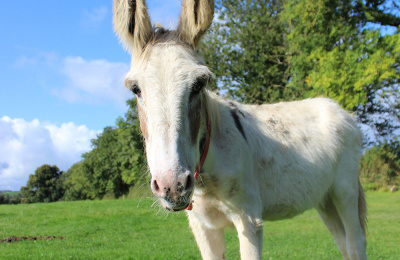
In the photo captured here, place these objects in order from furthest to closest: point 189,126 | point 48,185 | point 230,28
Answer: point 48,185
point 230,28
point 189,126

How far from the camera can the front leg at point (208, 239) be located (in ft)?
10.6

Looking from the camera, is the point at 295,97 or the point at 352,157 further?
the point at 295,97

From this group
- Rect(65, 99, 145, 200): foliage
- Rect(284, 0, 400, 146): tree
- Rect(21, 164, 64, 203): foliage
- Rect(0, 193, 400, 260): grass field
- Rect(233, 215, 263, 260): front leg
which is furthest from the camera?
Rect(21, 164, 64, 203): foliage

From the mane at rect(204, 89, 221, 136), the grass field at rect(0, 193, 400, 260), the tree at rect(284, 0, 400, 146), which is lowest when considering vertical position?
the grass field at rect(0, 193, 400, 260)

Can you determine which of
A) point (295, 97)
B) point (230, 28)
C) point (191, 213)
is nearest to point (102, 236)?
point (191, 213)

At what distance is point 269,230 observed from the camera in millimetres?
10820

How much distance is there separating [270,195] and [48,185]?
76.6 meters

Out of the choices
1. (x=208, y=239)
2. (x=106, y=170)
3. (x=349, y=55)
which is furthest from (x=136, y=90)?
(x=106, y=170)

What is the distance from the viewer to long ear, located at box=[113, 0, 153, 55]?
2.55 m

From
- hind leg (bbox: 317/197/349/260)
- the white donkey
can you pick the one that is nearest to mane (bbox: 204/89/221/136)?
the white donkey

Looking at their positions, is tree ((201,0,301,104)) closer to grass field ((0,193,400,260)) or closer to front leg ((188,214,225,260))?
grass field ((0,193,400,260))

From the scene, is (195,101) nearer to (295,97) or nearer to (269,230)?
(269,230)

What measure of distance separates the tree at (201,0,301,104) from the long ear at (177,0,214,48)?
66.4 ft

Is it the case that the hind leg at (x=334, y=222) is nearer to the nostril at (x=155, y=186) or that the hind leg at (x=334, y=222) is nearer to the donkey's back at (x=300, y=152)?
the donkey's back at (x=300, y=152)
